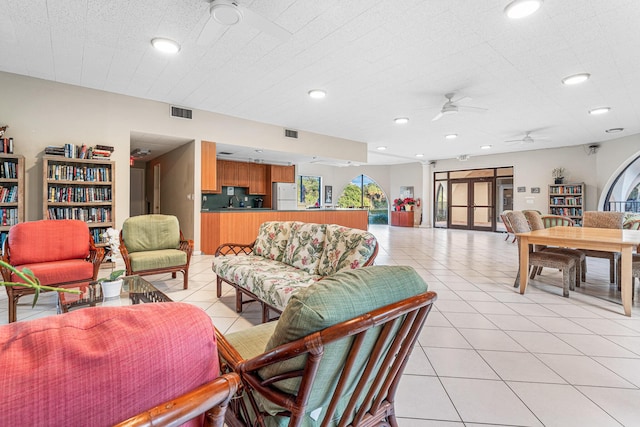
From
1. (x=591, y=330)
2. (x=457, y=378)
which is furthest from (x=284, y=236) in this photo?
(x=591, y=330)

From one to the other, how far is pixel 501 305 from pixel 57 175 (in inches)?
226

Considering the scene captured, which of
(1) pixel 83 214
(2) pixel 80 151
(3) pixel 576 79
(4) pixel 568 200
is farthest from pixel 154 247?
(4) pixel 568 200

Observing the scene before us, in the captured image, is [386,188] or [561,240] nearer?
[561,240]

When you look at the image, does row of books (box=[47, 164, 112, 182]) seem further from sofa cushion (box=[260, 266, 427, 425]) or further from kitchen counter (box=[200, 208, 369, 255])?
sofa cushion (box=[260, 266, 427, 425])

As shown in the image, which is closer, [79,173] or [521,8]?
[521,8]

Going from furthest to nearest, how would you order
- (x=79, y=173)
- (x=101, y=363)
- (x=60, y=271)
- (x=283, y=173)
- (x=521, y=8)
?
(x=283, y=173)
(x=79, y=173)
(x=60, y=271)
(x=521, y=8)
(x=101, y=363)

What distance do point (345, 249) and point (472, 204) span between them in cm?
1015

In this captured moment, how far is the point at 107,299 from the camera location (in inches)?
85.0

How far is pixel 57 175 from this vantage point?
160 inches

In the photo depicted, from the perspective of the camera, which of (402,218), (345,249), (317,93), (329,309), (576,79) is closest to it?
(329,309)

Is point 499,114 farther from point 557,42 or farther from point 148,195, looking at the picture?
point 148,195

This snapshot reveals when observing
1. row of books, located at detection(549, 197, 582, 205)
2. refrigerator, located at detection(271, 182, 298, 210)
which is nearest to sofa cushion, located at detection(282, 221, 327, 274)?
refrigerator, located at detection(271, 182, 298, 210)

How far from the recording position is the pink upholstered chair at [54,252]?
2.76 m

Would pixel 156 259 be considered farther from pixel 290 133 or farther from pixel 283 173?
pixel 283 173
